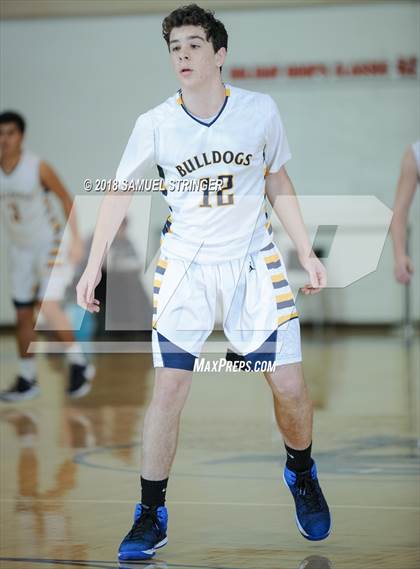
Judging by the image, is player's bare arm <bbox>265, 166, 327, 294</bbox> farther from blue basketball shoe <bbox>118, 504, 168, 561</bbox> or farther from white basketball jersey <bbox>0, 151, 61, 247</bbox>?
white basketball jersey <bbox>0, 151, 61, 247</bbox>

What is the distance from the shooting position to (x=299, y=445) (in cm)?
374

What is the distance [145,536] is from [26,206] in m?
4.44

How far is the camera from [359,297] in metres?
13.0

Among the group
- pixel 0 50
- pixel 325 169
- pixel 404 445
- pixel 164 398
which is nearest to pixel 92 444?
pixel 404 445

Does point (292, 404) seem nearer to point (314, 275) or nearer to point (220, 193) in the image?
point (314, 275)

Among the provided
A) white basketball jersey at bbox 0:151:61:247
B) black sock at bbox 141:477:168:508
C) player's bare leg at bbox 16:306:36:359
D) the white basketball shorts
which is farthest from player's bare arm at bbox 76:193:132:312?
player's bare leg at bbox 16:306:36:359

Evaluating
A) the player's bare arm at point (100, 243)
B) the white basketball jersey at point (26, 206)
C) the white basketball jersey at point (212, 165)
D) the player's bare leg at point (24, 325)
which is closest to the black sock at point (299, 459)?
the white basketball jersey at point (212, 165)

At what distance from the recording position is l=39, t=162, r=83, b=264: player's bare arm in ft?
17.2

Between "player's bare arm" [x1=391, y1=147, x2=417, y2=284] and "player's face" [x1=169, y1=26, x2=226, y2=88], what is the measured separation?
142cm

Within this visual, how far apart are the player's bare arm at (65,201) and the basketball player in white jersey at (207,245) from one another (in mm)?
1219

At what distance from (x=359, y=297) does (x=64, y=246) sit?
6379mm

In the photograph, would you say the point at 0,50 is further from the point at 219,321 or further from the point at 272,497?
the point at 272,497

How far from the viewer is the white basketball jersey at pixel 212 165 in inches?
140

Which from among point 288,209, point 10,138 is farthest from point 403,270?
point 10,138
